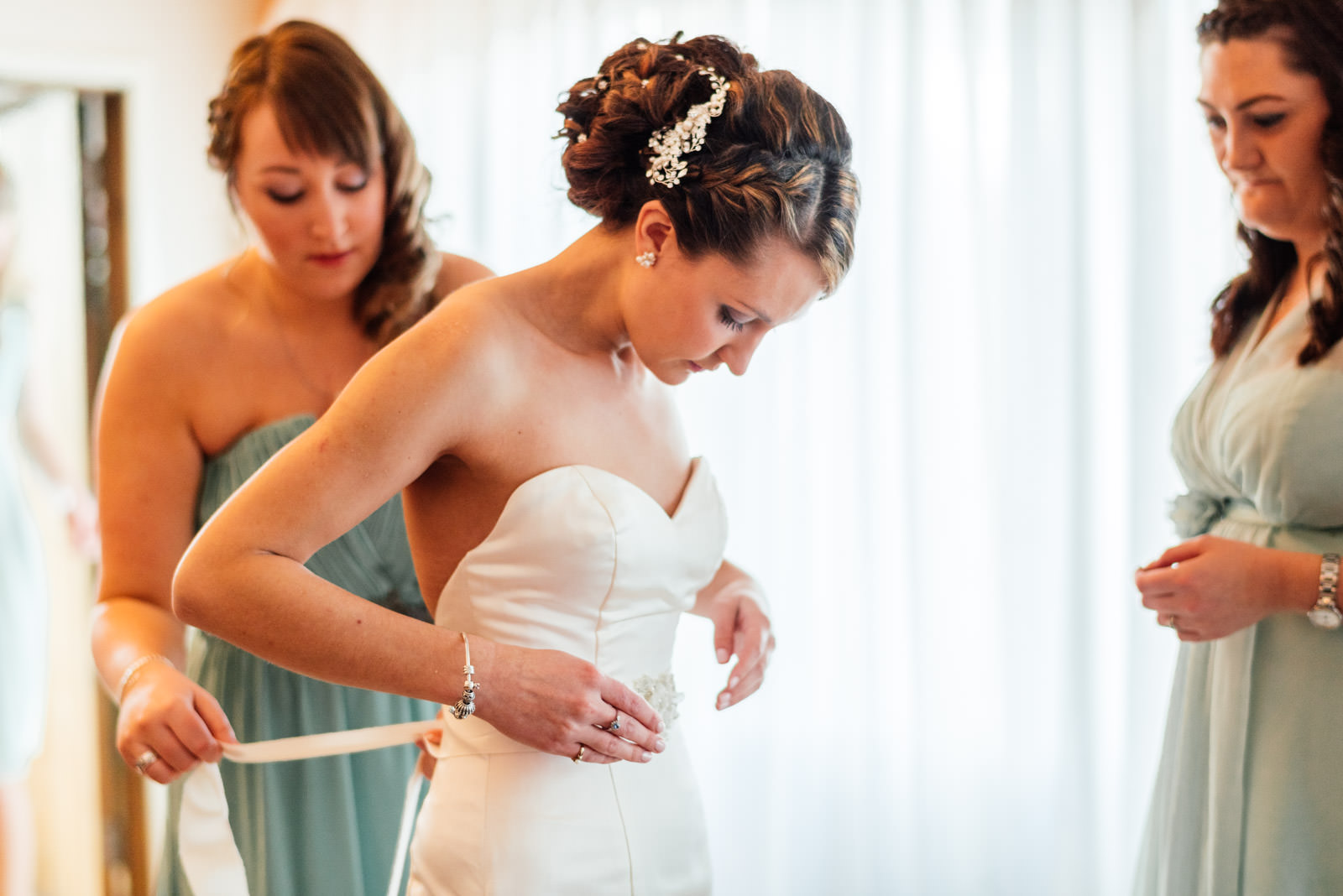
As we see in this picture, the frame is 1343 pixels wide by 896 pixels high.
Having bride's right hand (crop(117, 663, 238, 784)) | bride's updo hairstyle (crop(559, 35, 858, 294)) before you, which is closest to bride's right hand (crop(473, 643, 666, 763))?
bride's right hand (crop(117, 663, 238, 784))

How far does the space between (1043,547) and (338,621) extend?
1.59m

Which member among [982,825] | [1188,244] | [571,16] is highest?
[571,16]

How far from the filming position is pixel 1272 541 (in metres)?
1.56

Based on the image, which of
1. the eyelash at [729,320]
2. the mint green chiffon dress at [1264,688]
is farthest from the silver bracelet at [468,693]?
the mint green chiffon dress at [1264,688]

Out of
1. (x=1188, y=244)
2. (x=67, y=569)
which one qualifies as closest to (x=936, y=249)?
(x=1188, y=244)

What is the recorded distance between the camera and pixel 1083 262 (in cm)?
222

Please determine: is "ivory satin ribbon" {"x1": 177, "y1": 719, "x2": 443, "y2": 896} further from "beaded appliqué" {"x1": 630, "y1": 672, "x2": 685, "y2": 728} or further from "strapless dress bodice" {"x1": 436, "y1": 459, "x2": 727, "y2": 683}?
"beaded appliqué" {"x1": 630, "y1": 672, "x2": 685, "y2": 728}

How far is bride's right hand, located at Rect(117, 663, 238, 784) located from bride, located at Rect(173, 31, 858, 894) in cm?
22

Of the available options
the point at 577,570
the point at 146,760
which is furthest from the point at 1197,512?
the point at 146,760

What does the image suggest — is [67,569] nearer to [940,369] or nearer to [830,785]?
[830,785]

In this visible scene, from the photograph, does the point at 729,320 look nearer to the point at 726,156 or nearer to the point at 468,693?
the point at 726,156

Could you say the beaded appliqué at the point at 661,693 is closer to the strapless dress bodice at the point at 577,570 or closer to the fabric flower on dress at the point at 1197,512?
the strapless dress bodice at the point at 577,570

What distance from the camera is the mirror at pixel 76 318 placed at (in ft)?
12.5

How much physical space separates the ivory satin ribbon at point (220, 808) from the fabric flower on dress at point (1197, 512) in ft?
3.96
